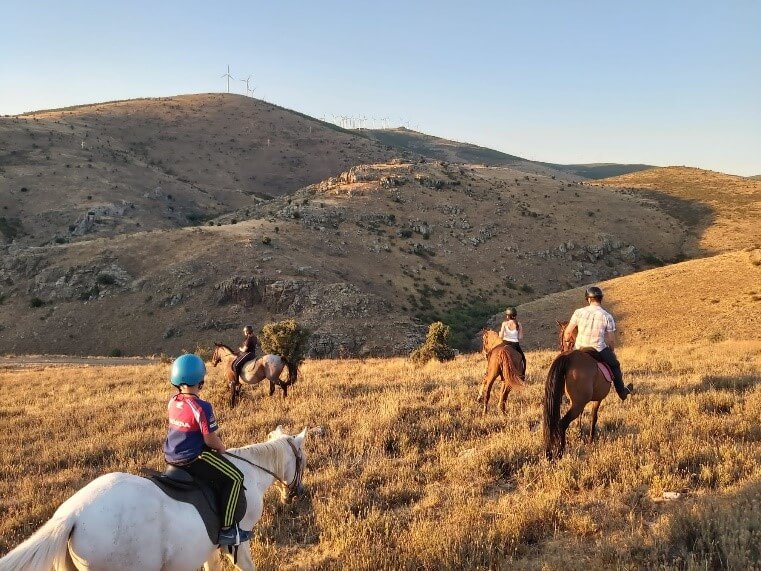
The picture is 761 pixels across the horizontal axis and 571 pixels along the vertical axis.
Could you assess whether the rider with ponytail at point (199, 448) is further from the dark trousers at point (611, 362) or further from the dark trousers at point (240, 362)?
the dark trousers at point (240, 362)

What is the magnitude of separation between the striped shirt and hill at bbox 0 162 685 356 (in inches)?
1223

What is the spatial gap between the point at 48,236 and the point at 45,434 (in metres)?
68.3

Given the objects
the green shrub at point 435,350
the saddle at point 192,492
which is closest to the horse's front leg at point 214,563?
the saddle at point 192,492

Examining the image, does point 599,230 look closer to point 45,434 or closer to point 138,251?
point 138,251

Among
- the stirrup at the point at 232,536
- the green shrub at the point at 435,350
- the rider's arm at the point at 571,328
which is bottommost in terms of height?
the green shrub at the point at 435,350

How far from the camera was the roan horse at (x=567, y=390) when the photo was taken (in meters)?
7.97

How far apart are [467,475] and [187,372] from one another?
462 cm

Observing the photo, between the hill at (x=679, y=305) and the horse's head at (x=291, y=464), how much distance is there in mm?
31756

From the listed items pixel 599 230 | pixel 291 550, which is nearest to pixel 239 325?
pixel 291 550

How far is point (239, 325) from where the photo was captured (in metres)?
42.2

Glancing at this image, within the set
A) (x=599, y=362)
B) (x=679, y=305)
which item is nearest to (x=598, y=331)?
(x=599, y=362)

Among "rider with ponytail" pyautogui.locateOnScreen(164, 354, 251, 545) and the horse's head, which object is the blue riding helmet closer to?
"rider with ponytail" pyautogui.locateOnScreen(164, 354, 251, 545)

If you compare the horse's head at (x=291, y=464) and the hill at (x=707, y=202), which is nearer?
the horse's head at (x=291, y=464)

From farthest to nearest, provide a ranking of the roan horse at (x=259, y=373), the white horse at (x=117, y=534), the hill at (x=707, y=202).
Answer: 1. the hill at (x=707, y=202)
2. the roan horse at (x=259, y=373)
3. the white horse at (x=117, y=534)
